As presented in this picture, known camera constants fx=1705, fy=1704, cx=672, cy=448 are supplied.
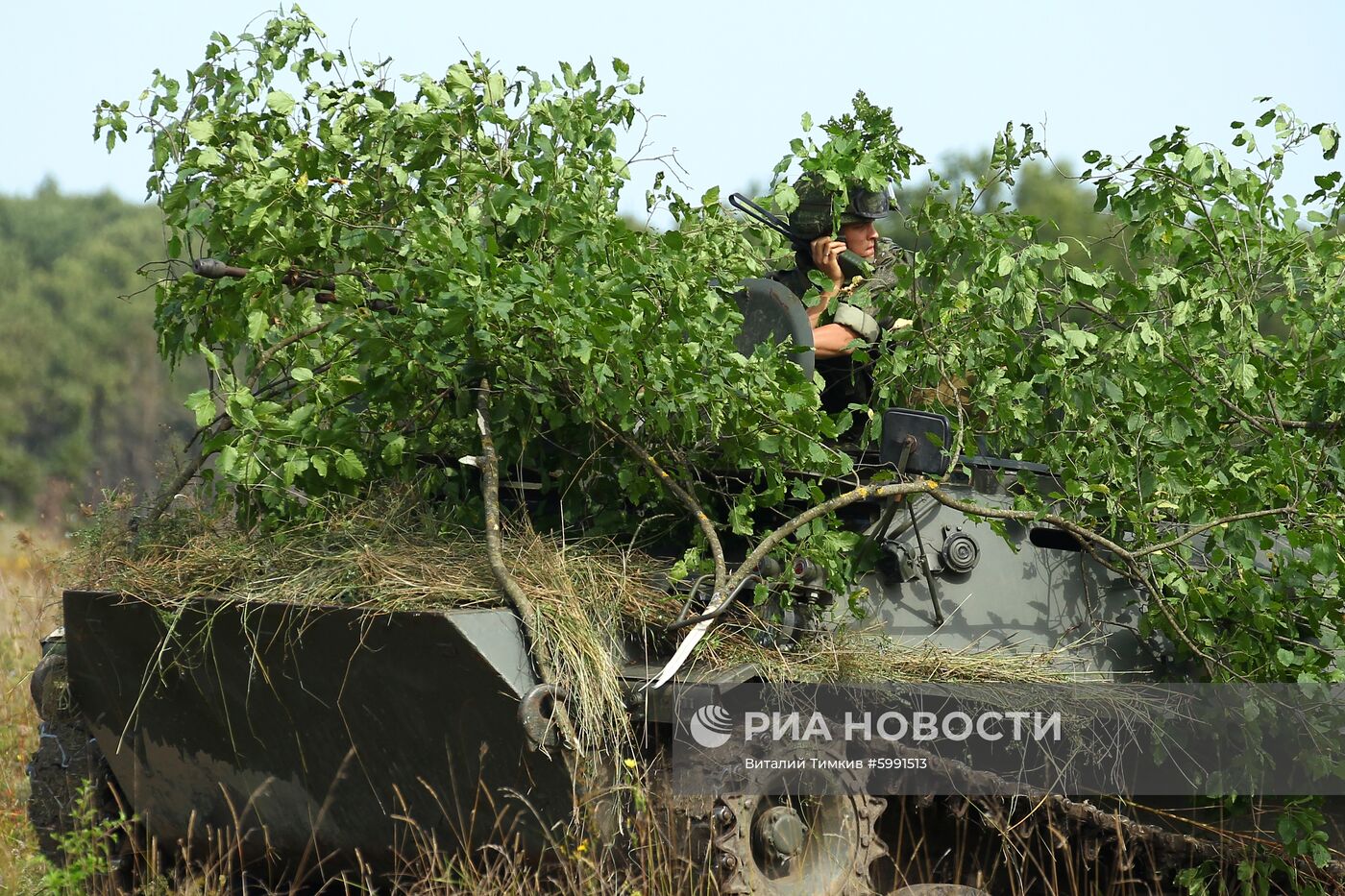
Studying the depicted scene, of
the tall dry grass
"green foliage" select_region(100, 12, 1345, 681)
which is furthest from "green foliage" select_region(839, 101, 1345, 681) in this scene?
the tall dry grass

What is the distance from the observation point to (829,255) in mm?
5992

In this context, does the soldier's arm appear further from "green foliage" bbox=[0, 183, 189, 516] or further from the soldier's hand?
"green foliage" bbox=[0, 183, 189, 516]

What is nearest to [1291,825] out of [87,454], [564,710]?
[564,710]

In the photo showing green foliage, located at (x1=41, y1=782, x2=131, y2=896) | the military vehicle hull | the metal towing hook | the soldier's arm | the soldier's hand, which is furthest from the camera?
the soldier's hand

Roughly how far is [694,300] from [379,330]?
0.92m

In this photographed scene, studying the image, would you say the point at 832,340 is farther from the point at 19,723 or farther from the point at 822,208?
the point at 19,723

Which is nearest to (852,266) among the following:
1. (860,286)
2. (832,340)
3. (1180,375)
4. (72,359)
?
(860,286)

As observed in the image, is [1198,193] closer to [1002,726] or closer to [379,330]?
[1002,726]

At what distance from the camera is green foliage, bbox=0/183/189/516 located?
31.0m

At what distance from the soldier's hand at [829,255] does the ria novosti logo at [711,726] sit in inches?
75.1

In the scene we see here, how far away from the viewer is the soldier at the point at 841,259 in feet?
19.3

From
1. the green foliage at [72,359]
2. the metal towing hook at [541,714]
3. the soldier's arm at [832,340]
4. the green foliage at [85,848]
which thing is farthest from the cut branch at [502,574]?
the green foliage at [72,359]

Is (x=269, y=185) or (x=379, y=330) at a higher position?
(x=269, y=185)

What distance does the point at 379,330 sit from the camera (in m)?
4.86
